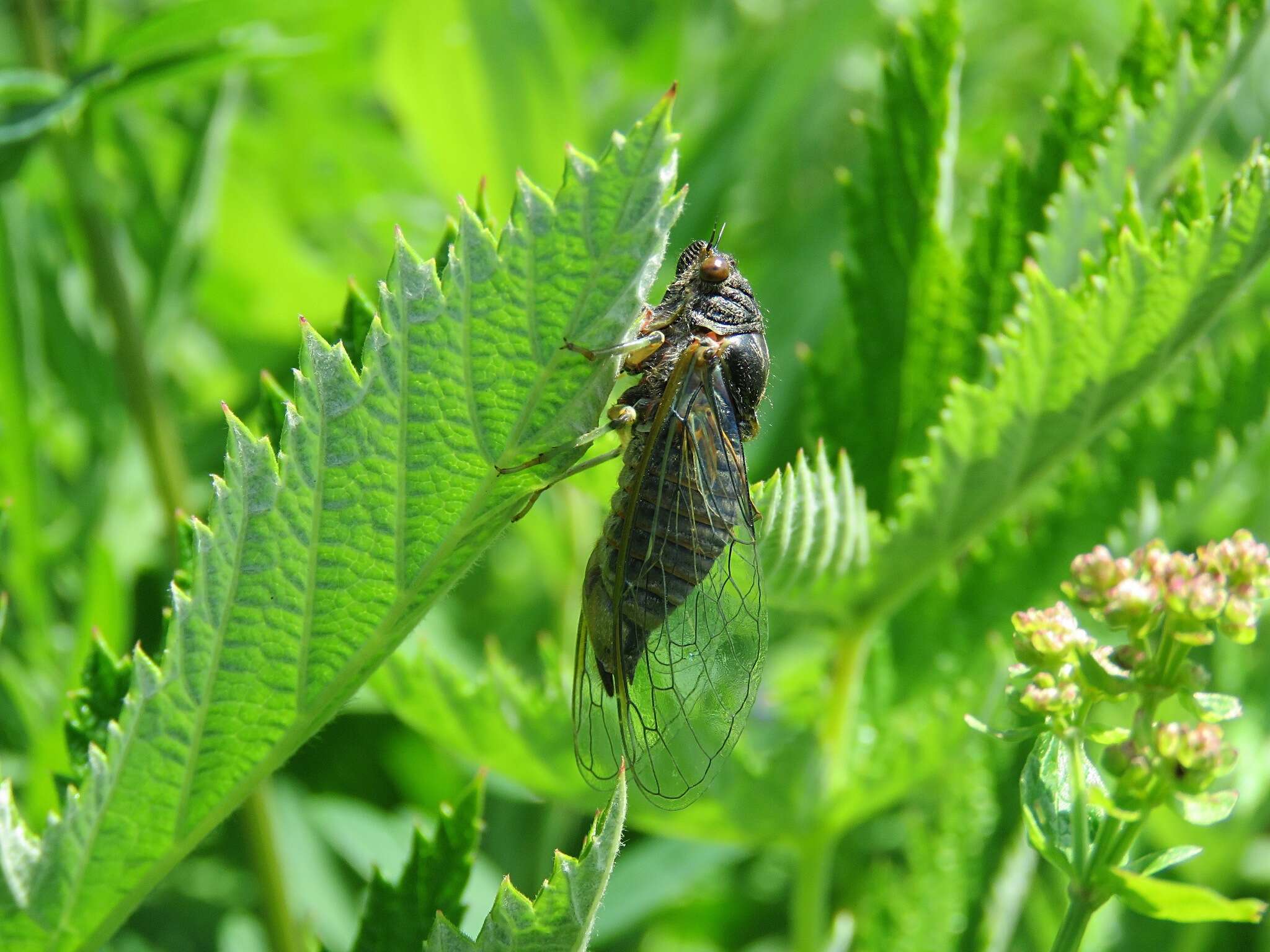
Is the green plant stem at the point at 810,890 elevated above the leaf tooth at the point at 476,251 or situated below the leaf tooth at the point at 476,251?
below

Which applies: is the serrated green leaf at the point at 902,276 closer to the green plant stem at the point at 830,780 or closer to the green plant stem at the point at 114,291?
the green plant stem at the point at 830,780

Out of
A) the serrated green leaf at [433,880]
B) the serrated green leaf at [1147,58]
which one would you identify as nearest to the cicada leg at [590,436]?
the serrated green leaf at [433,880]

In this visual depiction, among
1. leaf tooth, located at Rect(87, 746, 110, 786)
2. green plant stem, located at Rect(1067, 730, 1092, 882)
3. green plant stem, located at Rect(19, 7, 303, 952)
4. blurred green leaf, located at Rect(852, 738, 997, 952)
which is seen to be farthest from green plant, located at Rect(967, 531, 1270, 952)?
green plant stem, located at Rect(19, 7, 303, 952)

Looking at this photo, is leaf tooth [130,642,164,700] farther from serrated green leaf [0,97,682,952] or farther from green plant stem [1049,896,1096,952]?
green plant stem [1049,896,1096,952]

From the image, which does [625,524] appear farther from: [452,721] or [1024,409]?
[1024,409]

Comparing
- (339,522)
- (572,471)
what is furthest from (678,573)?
(339,522)

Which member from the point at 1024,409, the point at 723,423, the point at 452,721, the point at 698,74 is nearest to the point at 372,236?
the point at 698,74
